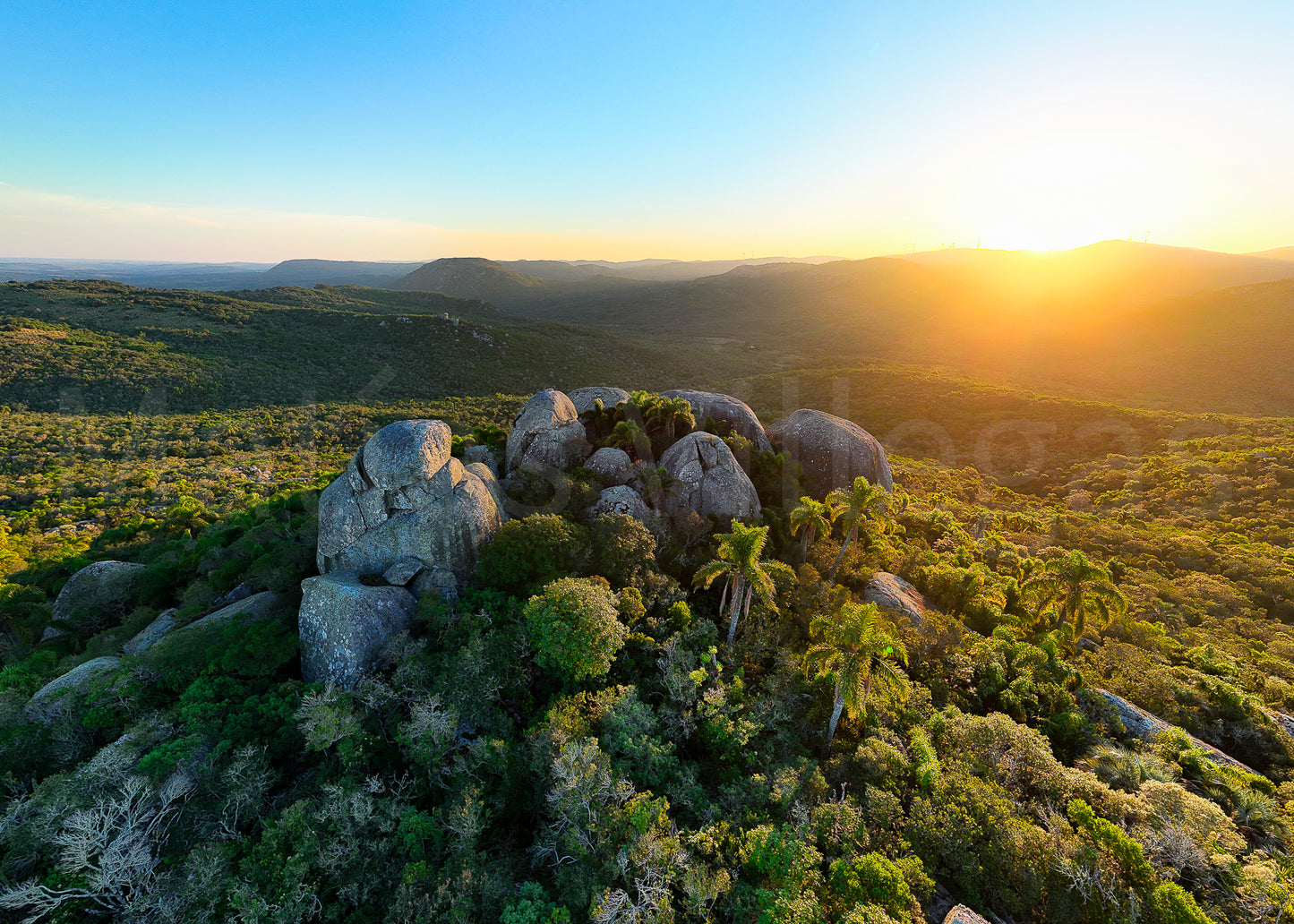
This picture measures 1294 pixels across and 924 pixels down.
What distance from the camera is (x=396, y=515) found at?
2416 cm

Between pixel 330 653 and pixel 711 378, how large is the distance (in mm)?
101556

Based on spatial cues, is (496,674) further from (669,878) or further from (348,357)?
(348,357)

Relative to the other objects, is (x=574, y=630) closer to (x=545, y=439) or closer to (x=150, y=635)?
(x=545, y=439)

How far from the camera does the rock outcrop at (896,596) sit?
2677cm

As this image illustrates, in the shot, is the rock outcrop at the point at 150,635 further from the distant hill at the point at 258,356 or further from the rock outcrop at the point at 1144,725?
the distant hill at the point at 258,356

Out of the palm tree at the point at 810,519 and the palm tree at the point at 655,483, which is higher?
the palm tree at the point at 655,483

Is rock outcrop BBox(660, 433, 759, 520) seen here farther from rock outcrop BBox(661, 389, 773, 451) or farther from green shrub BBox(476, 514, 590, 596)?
green shrub BBox(476, 514, 590, 596)

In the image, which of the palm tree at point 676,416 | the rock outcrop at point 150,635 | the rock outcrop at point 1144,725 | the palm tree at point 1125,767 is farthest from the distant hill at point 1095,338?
the rock outcrop at point 150,635

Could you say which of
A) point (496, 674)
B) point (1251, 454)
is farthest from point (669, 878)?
point (1251, 454)

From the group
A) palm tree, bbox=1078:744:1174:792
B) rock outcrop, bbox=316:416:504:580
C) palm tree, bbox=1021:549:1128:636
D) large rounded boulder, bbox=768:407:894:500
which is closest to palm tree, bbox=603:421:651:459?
large rounded boulder, bbox=768:407:894:500

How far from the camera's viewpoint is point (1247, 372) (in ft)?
309

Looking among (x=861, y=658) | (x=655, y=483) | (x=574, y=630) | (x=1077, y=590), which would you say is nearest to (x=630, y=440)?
(x=655, y=483)

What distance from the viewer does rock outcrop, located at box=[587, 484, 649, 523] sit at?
1145 inches

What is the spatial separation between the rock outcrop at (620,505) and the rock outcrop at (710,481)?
3092 millimetres
